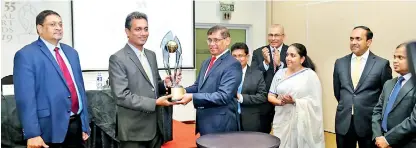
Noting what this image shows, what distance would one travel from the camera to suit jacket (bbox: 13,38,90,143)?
2014 millimetres

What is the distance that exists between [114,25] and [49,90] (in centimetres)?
277

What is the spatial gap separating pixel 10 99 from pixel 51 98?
4.45 feet

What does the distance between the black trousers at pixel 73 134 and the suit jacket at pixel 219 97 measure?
2.47 ft

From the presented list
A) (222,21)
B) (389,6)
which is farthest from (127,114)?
(222,21)

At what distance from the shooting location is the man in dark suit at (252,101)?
9.74 feet

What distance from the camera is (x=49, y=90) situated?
6.89 ft

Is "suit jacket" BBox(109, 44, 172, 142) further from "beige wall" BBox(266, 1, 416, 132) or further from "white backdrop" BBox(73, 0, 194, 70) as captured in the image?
"beige wall" BBox(266, 1, 416, 132)

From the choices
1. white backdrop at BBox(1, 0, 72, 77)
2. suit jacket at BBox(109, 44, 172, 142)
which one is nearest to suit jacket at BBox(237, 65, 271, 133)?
suit jacket at BBox(109, 44, 172, 142)

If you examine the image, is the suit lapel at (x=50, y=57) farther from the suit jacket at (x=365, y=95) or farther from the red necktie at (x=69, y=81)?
the suit jacket at (x=365, y=95)

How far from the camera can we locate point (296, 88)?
3.02m

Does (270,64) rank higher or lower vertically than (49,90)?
higher

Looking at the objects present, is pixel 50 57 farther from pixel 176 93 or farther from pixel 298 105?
pixel 298 105

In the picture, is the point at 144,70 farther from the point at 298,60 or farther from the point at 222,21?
the point at 222,21

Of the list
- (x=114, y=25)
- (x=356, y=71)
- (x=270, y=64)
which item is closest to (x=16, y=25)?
(x=114, y=25)
